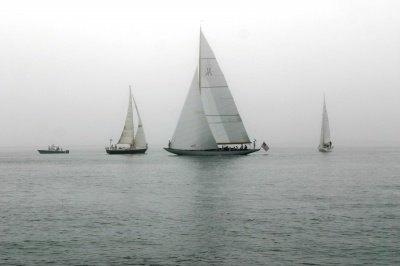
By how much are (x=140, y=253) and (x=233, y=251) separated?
464cm

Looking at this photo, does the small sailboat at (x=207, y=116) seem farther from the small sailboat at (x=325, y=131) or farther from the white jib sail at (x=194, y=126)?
the small sailboat at (x=325, y=131)

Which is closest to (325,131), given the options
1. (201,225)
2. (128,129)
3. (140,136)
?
(140,136)

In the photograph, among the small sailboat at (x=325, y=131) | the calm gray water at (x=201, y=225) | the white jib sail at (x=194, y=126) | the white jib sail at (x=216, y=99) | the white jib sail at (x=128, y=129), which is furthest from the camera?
the small sailboat at (x=325, y=131)

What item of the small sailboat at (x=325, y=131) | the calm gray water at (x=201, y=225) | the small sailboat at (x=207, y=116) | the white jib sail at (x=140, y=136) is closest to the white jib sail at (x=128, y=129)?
the white jib sail at (x=140, y=136)

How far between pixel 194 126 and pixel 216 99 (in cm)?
790

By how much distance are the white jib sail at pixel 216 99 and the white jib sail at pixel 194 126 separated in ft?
8.53

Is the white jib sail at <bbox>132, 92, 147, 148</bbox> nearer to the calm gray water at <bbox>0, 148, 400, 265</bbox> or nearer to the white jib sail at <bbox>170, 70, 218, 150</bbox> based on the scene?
the white jib sail at <bbox>170, 70, 218, 150</bbox>

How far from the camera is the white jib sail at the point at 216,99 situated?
112588 millimetres

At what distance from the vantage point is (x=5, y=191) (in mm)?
59844

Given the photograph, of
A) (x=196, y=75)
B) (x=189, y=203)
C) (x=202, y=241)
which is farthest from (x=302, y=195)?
(x=196, y=75)

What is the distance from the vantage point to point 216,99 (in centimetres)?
11256

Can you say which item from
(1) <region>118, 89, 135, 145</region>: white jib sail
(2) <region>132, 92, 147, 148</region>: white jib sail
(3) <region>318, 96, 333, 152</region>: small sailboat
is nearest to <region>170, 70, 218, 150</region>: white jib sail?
(2) <region>132, 92, 147, 148</region>: white jib sail

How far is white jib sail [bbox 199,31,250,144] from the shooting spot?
112588mm

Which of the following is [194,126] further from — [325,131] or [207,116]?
[325,131]
